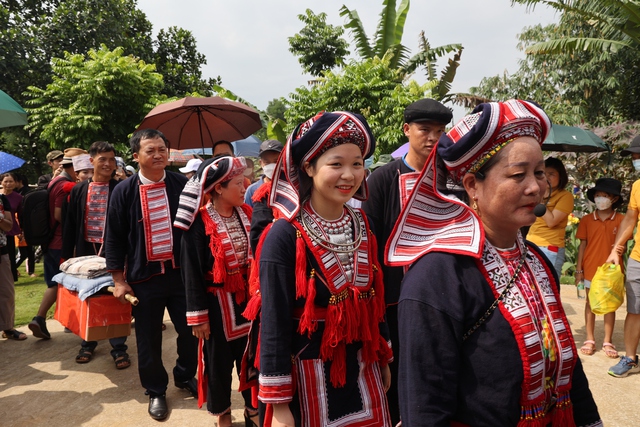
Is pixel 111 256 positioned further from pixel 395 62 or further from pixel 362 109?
pixel 395 62

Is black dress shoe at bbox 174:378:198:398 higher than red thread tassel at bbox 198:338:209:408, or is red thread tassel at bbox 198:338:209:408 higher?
red thread tassel at bbox 198:338:209:408

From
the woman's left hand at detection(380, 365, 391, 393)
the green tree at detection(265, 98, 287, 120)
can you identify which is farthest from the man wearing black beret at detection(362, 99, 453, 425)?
the green tree at detection(265, 98, 287, 120)

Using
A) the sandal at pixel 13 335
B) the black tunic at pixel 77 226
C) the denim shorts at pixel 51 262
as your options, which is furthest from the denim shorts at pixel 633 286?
the sandal at pixel 13 335

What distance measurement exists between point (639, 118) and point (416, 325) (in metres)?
15.5

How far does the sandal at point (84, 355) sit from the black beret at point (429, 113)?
4.21 m

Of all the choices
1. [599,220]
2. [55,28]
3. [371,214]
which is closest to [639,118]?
[599,220]

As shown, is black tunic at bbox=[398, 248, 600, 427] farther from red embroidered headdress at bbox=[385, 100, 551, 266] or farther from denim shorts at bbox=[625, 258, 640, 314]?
denim shorts at bbox=[625, 258, 640, 314]

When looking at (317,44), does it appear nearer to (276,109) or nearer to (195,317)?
(195,317)

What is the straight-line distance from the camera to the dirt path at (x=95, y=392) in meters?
3.95

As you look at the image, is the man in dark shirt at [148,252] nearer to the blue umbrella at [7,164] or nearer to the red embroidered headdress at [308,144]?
the blue umbrella at [7,164]

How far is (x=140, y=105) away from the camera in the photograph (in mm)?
14117

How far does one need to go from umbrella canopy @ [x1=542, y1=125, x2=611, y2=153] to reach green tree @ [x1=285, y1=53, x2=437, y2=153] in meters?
6.52

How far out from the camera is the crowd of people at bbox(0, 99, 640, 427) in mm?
1394

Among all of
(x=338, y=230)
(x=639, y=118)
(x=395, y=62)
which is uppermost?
(x=395, y=62)
